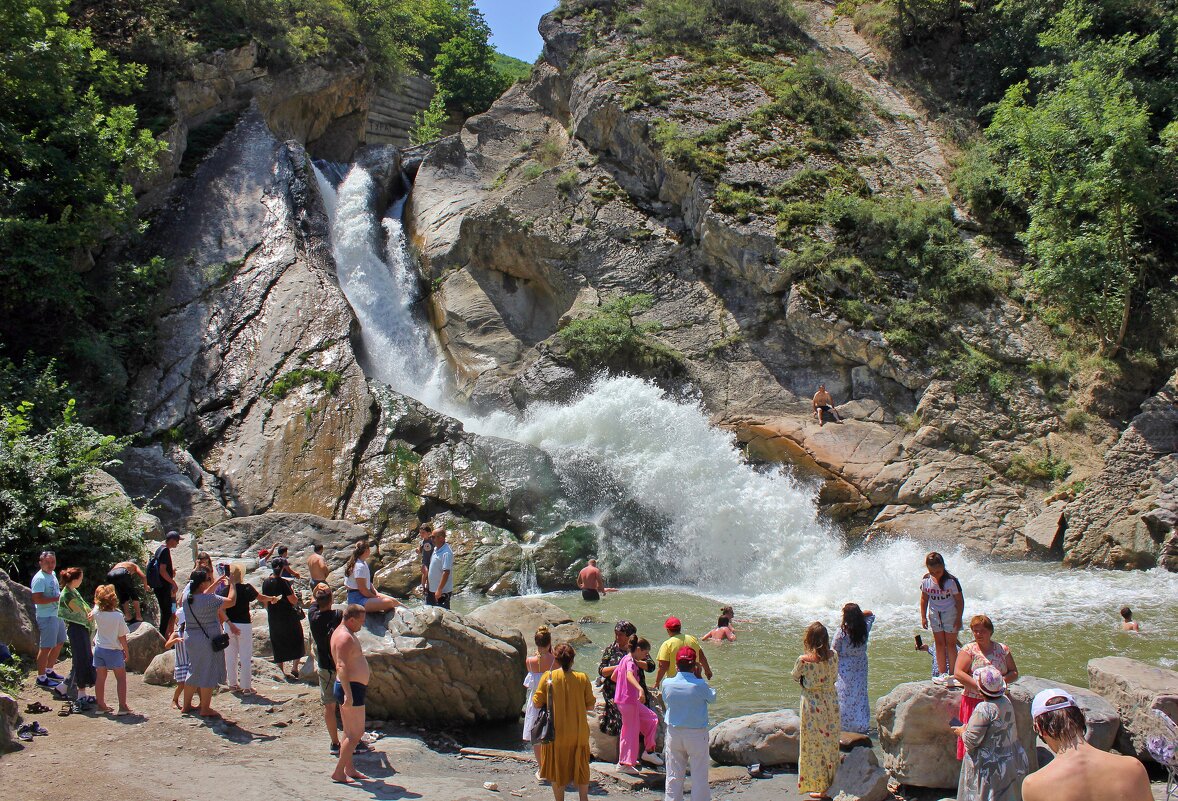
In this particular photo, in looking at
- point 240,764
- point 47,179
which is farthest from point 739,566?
point 47,179

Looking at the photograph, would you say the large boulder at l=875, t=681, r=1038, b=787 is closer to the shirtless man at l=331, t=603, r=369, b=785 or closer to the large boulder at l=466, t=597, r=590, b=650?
the shirtless man at l=331, t=603, r=369, b=785

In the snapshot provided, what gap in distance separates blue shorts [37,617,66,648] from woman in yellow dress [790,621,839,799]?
720 cm

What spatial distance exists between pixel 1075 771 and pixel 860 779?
3.30m

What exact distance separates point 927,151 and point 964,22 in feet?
23.5

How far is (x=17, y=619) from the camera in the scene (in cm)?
878

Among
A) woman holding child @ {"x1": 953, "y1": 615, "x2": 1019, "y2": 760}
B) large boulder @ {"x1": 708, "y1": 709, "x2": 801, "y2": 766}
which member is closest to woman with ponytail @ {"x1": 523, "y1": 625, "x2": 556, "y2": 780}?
large boulder @ {"x1": 708, "y1": 709, "x2": 801, "y2": 766}

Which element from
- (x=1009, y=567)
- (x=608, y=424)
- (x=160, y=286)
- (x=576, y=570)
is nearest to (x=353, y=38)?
(x=160, y=286)

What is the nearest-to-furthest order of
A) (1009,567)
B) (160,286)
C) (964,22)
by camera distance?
(1009,567) → (160,286) → (964,22)

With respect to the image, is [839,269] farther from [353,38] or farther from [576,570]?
[353,38]

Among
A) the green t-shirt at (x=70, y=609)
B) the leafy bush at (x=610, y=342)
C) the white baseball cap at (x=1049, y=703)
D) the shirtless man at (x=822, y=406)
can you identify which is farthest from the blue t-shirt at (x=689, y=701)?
the leafy bush at (x=610, y=342)

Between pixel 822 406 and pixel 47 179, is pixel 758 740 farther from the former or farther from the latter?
pixel 47 179

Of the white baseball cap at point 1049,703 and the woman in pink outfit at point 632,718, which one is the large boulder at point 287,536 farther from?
the white baseball cap at point 1049,703

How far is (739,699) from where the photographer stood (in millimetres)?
9570

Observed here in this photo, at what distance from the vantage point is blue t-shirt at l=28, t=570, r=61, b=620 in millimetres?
8359
